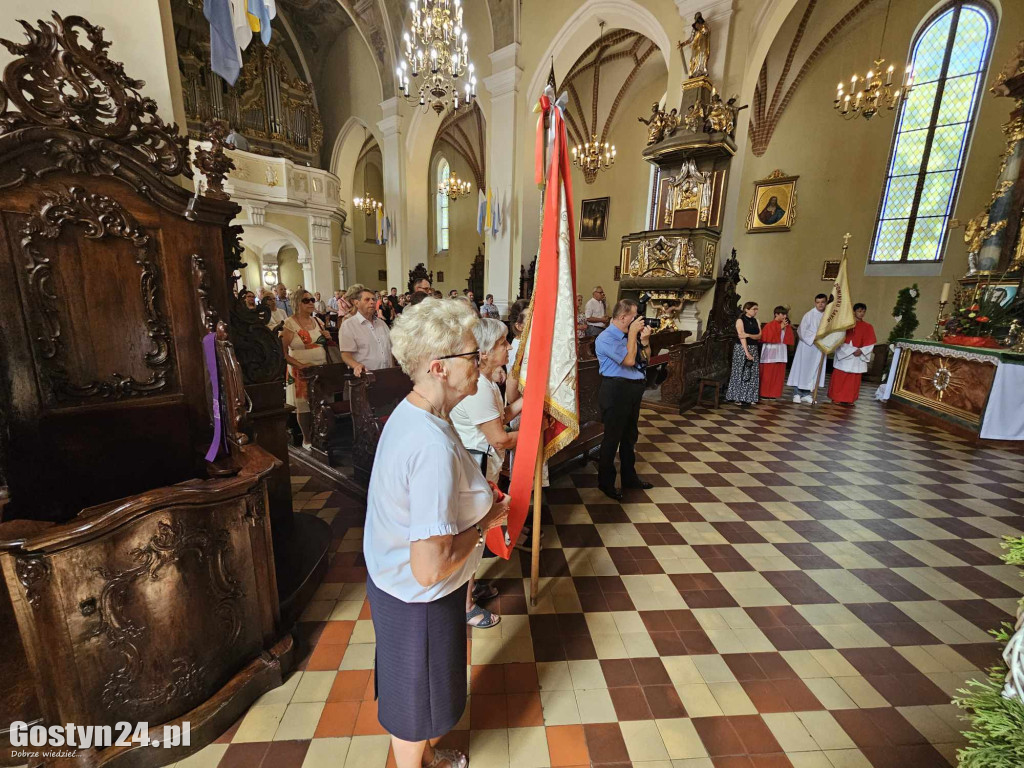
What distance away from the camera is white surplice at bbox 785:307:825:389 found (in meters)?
7.67

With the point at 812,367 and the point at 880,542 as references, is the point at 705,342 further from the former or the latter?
the point at 880,542

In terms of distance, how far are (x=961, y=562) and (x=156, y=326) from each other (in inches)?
217

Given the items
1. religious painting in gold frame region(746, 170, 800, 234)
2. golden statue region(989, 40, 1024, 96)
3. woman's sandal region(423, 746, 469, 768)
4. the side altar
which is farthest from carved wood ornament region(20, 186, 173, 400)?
religious painting in gold frame region(746, 170, 800, 234)

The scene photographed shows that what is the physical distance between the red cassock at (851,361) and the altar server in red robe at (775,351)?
95 cm

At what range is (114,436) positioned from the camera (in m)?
2.07

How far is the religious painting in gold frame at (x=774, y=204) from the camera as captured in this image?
11.9 m

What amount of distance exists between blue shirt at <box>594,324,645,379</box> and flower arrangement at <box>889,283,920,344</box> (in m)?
9.73

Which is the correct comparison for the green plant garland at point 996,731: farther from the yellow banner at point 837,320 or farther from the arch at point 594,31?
the arch at point 594,31

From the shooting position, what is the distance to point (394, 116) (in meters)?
11.9

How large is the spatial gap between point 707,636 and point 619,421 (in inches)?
68.6

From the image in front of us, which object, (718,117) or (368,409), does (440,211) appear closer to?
(718,117)

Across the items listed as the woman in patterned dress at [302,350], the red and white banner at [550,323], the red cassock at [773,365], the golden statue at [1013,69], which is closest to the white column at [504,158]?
the red cassock at [773,365]

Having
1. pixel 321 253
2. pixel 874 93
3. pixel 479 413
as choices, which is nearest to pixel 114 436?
pixel 479 413

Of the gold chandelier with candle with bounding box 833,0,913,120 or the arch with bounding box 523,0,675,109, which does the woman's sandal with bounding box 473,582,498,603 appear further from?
the gold chandelier with candle with bounding box 833,0,913,120
